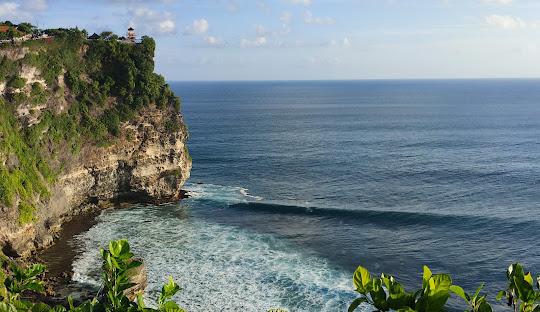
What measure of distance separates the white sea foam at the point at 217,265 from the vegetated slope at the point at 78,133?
4100 millimetres

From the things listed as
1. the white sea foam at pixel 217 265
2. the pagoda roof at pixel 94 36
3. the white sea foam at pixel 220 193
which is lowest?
the white sea foam at pixel 217 265

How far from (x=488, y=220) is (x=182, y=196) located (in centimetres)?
3516

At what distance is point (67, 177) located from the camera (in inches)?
1919

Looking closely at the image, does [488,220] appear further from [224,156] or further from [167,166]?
[224,156]

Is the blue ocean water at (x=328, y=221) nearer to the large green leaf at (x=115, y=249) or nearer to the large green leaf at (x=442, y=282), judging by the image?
the large green leaf at (x=115, y=249)

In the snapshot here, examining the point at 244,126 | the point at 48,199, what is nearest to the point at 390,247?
the point at 48,199

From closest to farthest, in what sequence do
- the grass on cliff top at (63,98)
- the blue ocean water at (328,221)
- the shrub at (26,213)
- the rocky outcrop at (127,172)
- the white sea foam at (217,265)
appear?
the white sea foam at (217,265)
the blue ocean water at (328,221)
the shrub at (26,213)
the grass on cliff top at (63,98)
the rocky outcrop at (127,172)

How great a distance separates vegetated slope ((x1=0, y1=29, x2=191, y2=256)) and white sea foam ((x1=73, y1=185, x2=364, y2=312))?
410cm

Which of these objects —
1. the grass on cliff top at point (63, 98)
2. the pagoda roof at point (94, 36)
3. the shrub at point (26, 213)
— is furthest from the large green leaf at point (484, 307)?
the pagoda roof at point (94, 36)

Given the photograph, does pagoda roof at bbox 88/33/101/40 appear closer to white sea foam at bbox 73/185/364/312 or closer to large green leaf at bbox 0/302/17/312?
white sea foam at bbox 73/185/364/312

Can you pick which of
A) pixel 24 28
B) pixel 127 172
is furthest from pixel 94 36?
pixel 127 172

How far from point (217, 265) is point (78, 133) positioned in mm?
22973

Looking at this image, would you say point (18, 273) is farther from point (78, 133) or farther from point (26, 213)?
point (78, 133)

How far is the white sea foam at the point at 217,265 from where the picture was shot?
3416 centimetres
